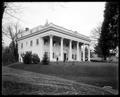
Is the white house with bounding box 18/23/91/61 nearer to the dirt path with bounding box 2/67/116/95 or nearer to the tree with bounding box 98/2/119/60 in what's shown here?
the tree with bounding box 98/2/119/60

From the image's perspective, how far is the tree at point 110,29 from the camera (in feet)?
61.9

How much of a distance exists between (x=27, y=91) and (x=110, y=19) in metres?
18.4

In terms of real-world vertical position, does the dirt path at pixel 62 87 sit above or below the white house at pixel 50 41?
below

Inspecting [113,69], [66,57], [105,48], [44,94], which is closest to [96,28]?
[66,57]

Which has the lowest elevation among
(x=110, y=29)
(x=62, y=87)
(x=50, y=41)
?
(x=62, y=87)

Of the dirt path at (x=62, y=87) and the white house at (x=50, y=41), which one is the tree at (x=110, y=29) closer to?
the dirt path at (x=62, y=87)

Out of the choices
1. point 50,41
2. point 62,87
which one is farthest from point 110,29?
point 62,87

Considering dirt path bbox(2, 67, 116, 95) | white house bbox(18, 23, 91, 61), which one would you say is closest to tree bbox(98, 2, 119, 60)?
dirt path bbox(2, 67, 116, 95)

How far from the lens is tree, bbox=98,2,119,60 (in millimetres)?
18859

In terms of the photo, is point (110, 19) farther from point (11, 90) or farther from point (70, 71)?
point (11, 90)

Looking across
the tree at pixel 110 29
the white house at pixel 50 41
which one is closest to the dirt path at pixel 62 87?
the tree at pixel 110 29

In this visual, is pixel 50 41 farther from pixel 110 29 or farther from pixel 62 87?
pixel 62 87

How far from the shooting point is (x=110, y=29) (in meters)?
20.2

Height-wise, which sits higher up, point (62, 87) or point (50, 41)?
point (50, 41)
